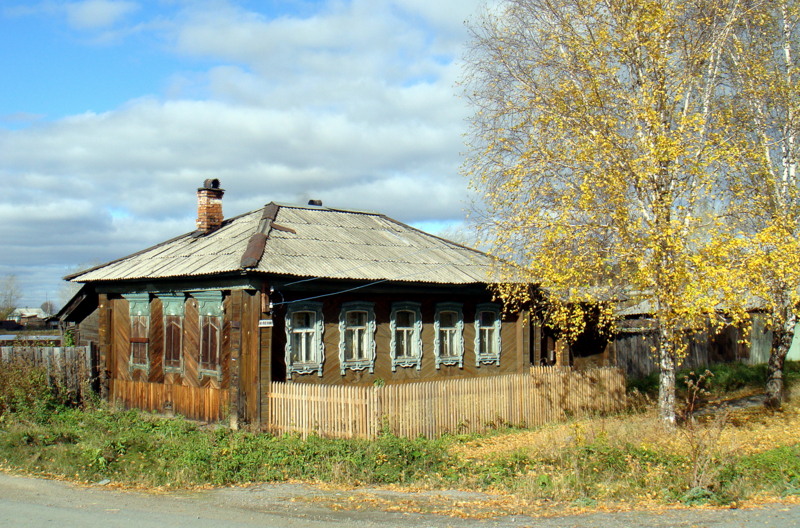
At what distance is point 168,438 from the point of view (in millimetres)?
14422

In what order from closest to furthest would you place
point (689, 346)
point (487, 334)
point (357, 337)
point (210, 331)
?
1. point (210, 331)
2. point (357, 337)
3. point (487, 334)
4. point (689, 346)

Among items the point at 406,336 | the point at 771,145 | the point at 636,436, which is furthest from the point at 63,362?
the point at 771,145

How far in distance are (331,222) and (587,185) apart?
8766 mm

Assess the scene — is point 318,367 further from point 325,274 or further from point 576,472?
point 576,472

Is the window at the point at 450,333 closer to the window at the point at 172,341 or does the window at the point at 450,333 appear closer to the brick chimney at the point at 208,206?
the window at the point at 172,341

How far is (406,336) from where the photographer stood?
18188 mm

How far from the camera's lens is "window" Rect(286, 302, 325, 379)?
52.0 ft

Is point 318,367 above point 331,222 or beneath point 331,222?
beneath

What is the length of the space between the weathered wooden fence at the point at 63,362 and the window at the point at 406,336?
758cm

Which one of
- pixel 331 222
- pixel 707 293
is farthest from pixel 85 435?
pixel 707 293

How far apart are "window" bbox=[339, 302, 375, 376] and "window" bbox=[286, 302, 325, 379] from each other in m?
0.58

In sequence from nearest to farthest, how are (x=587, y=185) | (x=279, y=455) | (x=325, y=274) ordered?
(x=279, y=455)
(x=587, y=185)
(x=325, y=274)

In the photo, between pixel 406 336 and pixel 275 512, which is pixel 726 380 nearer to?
pixel 406 336

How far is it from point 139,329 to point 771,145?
1562cm
